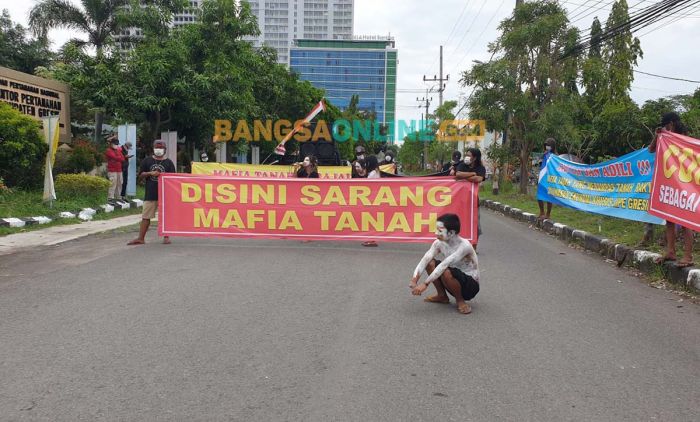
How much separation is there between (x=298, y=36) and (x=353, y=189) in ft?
649

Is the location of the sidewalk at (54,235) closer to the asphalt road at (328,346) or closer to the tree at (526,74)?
the asphalt road at (328,346)

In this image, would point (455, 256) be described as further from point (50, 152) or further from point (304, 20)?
point (304, 20)

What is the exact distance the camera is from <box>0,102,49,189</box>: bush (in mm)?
13617

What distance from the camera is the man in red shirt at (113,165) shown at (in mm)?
15594

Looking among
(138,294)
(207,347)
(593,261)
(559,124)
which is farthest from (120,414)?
(559,124)

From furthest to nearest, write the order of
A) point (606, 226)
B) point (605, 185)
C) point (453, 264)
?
Answer: 1. point (606, 226)
2. point (605, 185)
3. point (453, 264)

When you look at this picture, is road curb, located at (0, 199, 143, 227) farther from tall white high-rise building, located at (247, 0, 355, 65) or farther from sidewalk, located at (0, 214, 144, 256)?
tall white high-rise building, located at (247, 0, 355, 65)

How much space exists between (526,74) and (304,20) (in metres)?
186

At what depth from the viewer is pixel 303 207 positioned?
32.6ft

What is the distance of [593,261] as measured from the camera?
914 cm

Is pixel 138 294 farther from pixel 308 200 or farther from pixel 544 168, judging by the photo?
pixel 544 168

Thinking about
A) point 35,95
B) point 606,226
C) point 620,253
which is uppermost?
point 35,95

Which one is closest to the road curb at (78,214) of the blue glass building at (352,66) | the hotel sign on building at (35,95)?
the hotel sign on building at (35,95)

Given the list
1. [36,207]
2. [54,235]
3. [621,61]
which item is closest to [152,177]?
[54,235]
